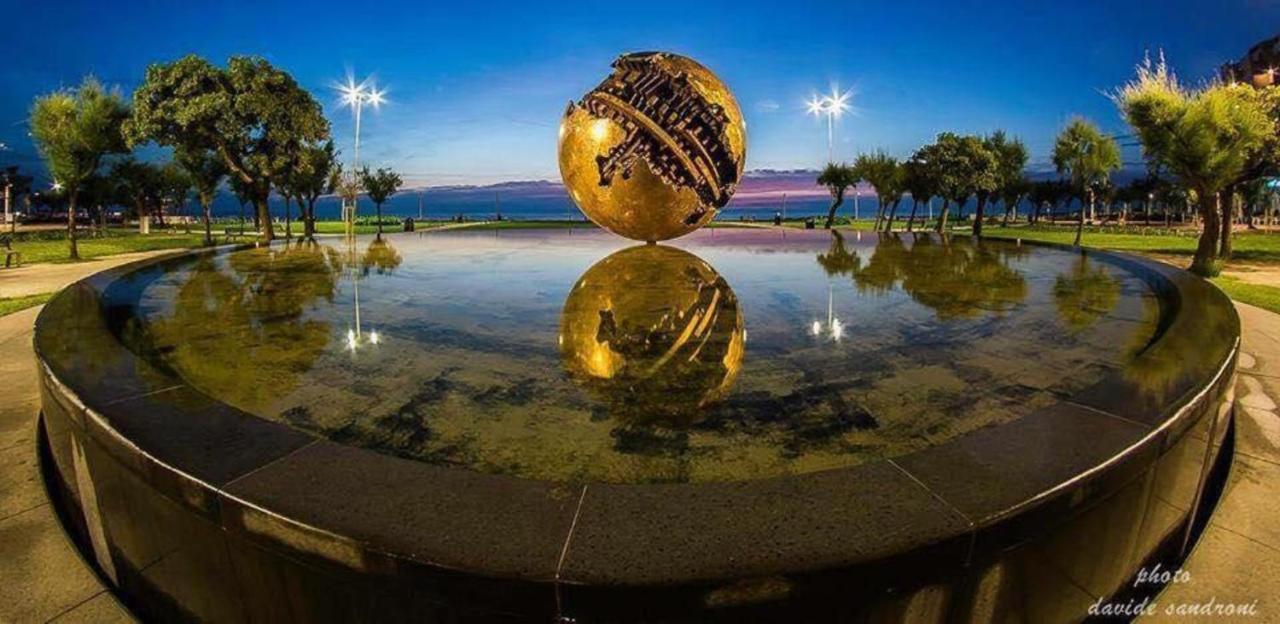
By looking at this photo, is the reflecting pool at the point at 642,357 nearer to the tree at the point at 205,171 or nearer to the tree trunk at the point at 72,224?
the tree trunk at the point at 72,224

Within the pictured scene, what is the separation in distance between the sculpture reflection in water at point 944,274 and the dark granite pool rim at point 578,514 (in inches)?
145

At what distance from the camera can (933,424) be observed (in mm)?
3320

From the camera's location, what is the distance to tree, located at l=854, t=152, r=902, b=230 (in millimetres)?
38750

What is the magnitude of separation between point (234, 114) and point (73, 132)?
5.32 metres

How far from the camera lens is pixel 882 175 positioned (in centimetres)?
3941

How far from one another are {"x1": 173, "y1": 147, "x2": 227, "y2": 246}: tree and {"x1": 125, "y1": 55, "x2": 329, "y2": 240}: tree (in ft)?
12.7

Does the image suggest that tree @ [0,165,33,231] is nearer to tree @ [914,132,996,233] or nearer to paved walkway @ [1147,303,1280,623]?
tree @ [914,132,996,233]

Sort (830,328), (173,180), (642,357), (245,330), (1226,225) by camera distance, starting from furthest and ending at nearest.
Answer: (173,180), (1226,225), (830,328), (245,330), (642,357)

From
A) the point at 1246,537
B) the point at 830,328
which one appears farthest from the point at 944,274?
the point at 1246,537

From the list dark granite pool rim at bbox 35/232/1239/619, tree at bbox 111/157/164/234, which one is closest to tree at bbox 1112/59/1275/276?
dark granite pool rim at bbox 35/232/1239/619

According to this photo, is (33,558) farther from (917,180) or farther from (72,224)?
(917,180)

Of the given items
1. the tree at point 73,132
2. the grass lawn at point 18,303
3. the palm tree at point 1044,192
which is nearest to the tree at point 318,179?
the tree at point 73,132

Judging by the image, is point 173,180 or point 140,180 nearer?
point 140,180

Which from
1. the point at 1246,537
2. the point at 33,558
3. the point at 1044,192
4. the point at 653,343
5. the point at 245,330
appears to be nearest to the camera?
the point at 33,558
